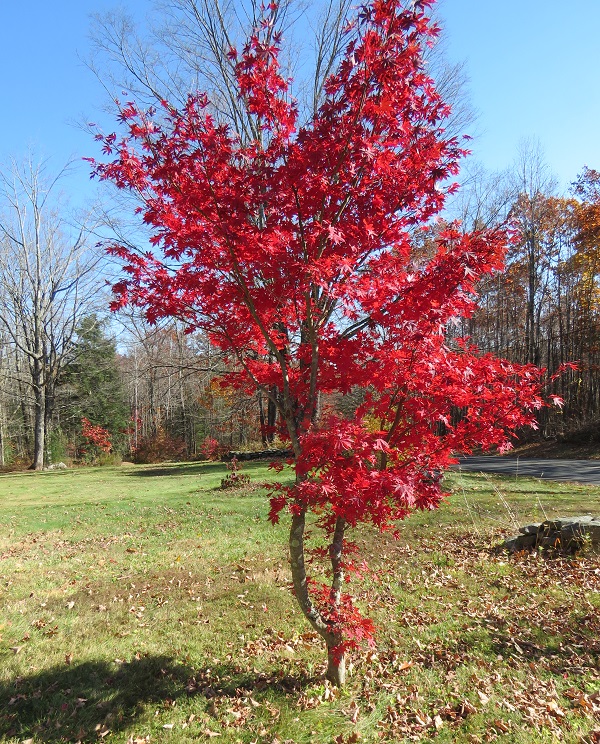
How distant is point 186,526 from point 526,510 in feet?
21.0

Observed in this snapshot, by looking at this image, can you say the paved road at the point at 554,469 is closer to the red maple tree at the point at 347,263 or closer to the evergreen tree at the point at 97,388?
the red maple tree at the point at 347,263

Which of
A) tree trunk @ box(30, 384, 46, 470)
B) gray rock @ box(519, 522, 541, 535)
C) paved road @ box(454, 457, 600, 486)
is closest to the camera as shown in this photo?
gray rock @ box(519, 522, 541, 535)

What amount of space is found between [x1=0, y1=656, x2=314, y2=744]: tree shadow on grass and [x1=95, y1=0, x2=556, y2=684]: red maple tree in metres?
0.84

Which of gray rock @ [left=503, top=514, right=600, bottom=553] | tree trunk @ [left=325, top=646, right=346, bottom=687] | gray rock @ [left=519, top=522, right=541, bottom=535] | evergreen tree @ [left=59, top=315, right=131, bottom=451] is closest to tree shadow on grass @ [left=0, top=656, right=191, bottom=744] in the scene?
tree trunk @ [left=325, top=646, right=346, bottom=687]

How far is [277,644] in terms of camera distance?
436cm

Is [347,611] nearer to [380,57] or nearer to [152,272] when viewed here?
[152,272]

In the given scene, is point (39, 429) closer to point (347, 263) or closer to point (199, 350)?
point (199, 350)

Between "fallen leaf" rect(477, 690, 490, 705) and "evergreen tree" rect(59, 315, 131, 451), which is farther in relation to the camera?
"evergreen tree" rect(59, 315, 131, 451)

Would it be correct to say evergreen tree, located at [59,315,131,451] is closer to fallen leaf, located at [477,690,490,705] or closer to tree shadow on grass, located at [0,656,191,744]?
tree shadow on grass, located at [0,656,191,744]

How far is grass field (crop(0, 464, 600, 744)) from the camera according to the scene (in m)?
3.23

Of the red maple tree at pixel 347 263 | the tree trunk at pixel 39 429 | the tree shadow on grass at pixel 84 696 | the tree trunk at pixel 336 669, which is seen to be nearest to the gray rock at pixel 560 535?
the red maple tree at pixel 347 263

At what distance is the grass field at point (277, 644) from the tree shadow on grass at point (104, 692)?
0.5 inches

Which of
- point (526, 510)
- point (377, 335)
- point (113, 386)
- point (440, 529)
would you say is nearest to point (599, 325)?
point (526, 510)

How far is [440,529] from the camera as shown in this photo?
26.2ft
